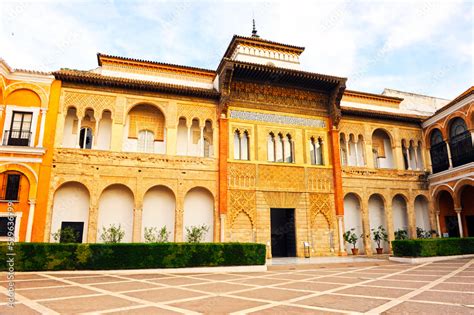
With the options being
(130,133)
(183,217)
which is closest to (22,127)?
(130,133)

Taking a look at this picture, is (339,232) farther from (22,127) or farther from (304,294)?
(22,127)

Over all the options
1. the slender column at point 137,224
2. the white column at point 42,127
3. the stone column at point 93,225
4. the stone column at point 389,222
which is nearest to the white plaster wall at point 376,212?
the stone column at point 389,222

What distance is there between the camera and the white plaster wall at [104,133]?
1748 centimetres

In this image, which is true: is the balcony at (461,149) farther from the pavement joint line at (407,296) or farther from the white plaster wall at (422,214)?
the pavement joint line at (407,296)

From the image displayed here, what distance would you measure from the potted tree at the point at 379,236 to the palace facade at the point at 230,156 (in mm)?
383

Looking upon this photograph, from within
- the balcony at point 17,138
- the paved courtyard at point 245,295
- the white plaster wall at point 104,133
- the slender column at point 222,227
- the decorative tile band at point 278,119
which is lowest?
the paved courtyard at point 245,295

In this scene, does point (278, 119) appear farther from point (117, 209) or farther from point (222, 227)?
point (117, 209)

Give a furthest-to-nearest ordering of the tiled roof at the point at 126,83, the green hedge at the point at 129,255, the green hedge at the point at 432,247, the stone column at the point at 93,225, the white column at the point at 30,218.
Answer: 1. the tiled roof at the point at 126,83
2. the stone column at the point at 93,225
3. the green hedge at the point at 432,247
4. the white column at the point at 30,218
5. the green hedge at the point at 129,255

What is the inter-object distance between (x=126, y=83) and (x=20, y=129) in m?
5.48

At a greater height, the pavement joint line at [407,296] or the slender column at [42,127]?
the slender column at [42,127]

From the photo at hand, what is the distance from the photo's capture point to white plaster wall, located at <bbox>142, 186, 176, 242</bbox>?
56.0 feet

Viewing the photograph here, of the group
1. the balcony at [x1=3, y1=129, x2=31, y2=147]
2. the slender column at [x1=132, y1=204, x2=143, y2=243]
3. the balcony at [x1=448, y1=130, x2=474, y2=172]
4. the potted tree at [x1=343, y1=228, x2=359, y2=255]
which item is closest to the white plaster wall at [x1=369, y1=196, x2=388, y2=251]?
the potted tree at [x1=343, y1=228, x2=359, y2=255]

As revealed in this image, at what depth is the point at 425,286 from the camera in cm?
843

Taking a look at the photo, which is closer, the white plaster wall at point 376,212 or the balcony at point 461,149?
the balcony at point 461,149
